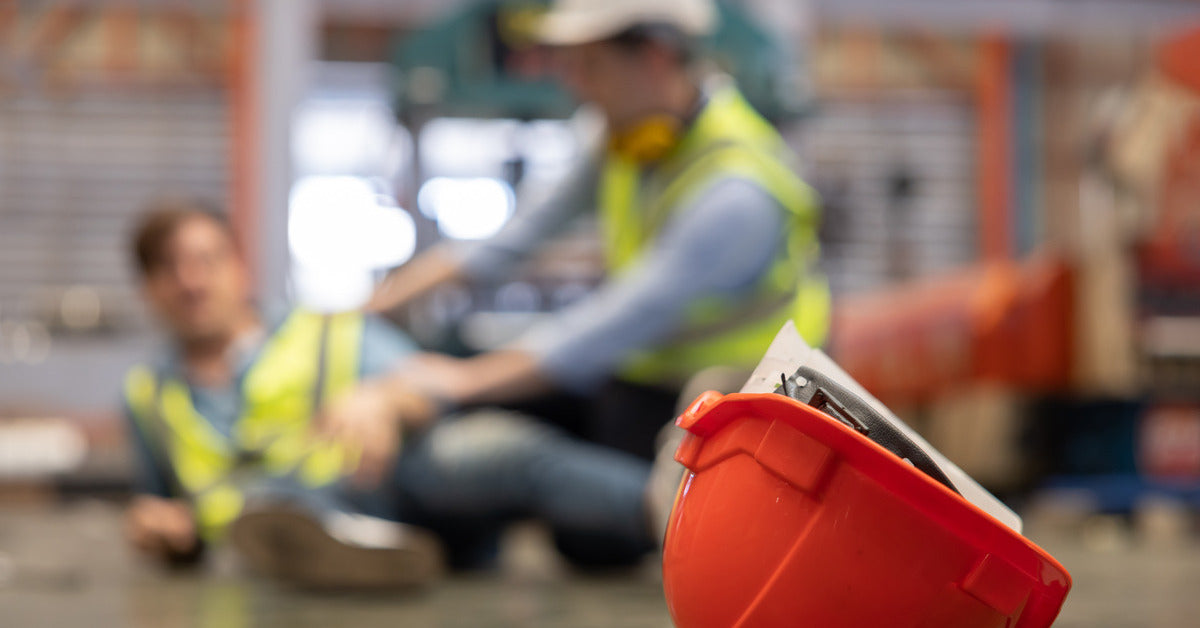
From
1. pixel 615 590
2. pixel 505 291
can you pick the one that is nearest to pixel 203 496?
pixel 615 590

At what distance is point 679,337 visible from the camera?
7.47 feet

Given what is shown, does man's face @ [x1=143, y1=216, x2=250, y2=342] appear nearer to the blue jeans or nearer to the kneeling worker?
the kneeling worker

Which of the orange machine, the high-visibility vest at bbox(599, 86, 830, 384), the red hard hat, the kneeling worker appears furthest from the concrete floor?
the orange machine

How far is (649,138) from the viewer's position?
7.38 ft

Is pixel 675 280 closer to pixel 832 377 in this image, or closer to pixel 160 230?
pixel 160 230

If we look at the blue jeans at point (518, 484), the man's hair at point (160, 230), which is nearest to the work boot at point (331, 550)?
the blue jeans at point (518, 484)

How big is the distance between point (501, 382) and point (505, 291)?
472 centimetres

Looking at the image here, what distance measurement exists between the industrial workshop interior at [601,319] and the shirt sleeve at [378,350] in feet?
0.05

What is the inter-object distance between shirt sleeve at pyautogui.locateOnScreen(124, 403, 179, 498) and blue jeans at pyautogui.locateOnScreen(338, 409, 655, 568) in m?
0.63

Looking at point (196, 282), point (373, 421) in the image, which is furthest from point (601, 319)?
point (196, 282)

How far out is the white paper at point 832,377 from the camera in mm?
743

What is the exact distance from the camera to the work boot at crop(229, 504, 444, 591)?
190cm

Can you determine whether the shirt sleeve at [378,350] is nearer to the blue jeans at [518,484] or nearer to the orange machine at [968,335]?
the blue jeans at [518,484]

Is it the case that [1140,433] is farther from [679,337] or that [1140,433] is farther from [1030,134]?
[1030,134]
